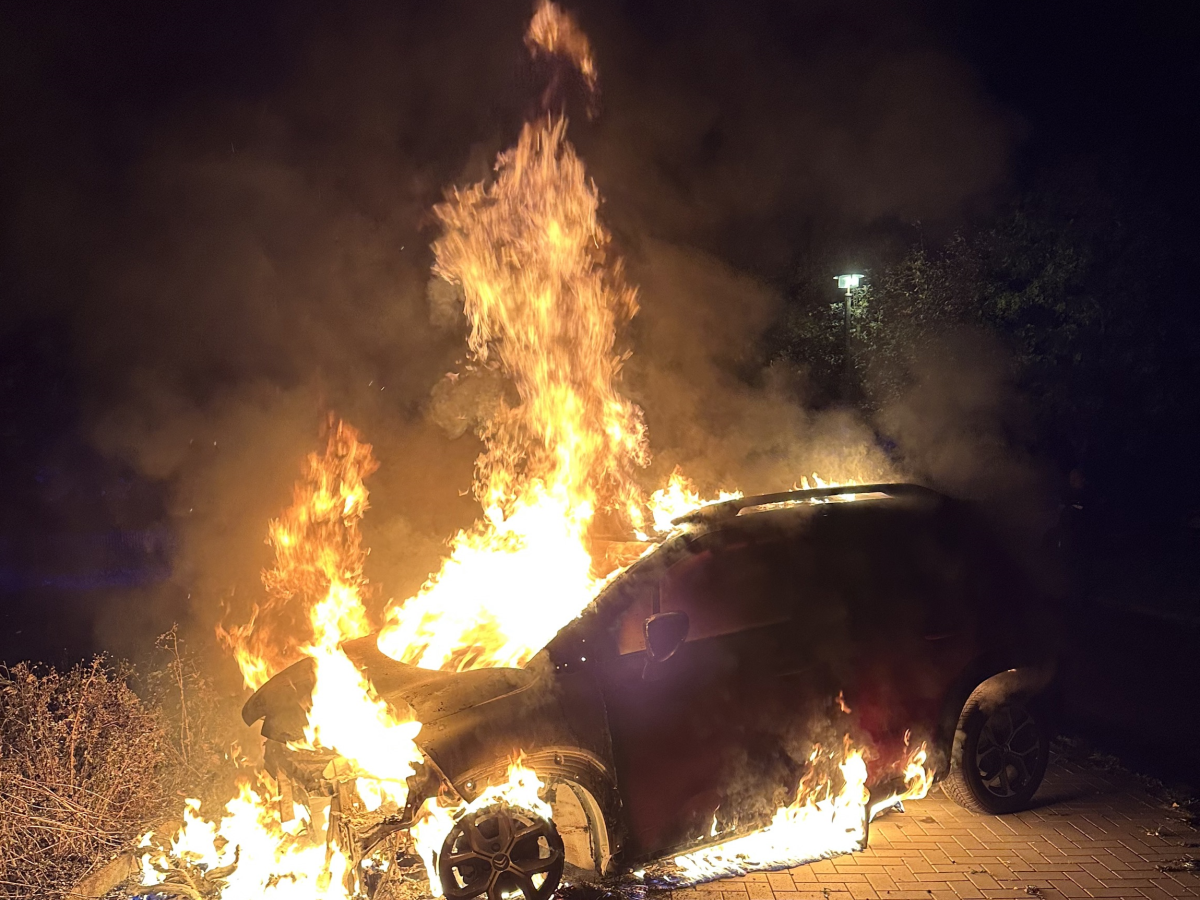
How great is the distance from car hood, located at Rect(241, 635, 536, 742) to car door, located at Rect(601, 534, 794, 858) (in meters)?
0.57

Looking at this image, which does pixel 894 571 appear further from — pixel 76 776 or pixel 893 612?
pixel 76 776

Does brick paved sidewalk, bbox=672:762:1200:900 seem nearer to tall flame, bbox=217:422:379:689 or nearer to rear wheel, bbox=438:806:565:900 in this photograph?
rear wheel, bbox=438:806:565:900

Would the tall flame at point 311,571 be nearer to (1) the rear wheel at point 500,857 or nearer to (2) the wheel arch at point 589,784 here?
(1) the rear wheel at point 500,857

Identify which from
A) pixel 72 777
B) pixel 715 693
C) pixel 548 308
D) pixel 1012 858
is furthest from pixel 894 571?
pixel 72 777


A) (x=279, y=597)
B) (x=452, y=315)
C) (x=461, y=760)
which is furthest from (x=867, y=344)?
(x=461, y=760)

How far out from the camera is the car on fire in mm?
4469

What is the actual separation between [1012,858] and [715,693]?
6.95 ft

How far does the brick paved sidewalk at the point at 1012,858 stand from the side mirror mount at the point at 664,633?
1325mm

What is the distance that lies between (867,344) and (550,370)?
924 centimetres

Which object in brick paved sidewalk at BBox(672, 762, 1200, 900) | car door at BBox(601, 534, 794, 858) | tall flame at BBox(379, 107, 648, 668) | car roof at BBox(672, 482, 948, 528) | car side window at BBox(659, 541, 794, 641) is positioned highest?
tall flame at BBox(379, 107, 648, 668)

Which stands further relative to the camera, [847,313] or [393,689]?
[847,313]

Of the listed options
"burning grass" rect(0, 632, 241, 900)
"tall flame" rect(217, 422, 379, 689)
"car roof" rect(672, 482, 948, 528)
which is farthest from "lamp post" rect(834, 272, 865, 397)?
"burning grass" rect(0, 632, 241, 900)

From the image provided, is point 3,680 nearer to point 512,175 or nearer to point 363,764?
point 363,764

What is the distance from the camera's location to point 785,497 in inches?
226
